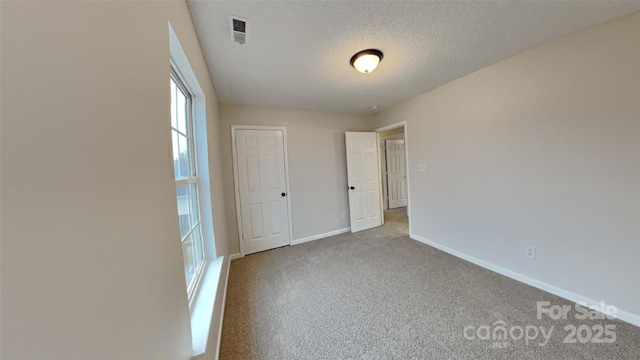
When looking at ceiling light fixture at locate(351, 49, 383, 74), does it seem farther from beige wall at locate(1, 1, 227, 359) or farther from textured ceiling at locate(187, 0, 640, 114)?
beige wall at locate(1, 1, 227, 359)

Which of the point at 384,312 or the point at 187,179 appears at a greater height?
the point at 187,179

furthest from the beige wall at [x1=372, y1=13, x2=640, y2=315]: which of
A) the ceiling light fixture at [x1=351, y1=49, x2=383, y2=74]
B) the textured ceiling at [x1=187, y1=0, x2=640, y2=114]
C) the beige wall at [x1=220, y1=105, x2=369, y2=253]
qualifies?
the beige wall at [x1=220, y1=105, x2=369, y2=253]

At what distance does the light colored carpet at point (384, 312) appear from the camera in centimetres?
139

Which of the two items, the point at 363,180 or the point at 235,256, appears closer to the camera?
the point at 235,256

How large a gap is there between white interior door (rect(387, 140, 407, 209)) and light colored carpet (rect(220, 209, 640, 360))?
2942 mm

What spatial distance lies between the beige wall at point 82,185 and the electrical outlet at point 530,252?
9.47 ft

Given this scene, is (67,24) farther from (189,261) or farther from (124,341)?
(189,261)

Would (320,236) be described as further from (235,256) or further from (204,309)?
(204,309)

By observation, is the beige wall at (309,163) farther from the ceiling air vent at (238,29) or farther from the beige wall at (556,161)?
the beige wall at (556,161)

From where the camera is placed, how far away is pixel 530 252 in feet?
6.70

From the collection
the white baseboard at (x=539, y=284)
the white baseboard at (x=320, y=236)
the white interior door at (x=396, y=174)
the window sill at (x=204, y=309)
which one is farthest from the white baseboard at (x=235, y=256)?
the white interior door at (x=396, y=174)

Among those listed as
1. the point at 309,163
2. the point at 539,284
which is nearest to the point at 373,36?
the point at 309,163

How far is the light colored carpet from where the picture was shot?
1394mm

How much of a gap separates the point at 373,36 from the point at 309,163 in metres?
2.12
